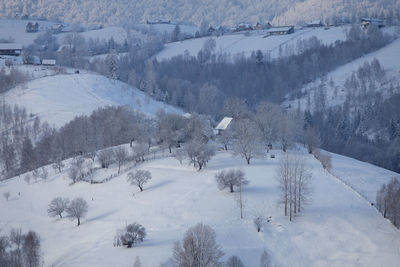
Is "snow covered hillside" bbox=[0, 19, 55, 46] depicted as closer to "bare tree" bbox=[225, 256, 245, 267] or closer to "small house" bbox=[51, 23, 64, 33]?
"small house" bbox=[51, 23, 64, 33]

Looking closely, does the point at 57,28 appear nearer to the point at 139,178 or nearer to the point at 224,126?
the point at 224,126

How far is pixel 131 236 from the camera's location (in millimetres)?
26453

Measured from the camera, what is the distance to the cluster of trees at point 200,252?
21.4 metres

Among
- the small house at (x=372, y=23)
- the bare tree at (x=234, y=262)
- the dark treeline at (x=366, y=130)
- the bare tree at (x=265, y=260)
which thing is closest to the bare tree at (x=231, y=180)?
the bare tree at (x=265, y=260)

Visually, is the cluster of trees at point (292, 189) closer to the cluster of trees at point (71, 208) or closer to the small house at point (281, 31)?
the cluster of trees at point (71, 208)

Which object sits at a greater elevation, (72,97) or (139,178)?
(72,97)

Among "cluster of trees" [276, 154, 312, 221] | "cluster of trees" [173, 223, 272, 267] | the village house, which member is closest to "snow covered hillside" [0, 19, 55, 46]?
the village house

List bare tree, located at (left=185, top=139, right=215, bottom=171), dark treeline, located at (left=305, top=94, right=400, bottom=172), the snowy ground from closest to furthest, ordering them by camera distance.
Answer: the snowy ground, bare tree, located at (left=185, top=139, right=215, bottom=171), dark treeline, located at (left=305, top=94, right=400, bottom=172)

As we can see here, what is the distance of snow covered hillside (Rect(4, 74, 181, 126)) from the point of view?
77.9 meters

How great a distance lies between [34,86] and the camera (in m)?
88.2

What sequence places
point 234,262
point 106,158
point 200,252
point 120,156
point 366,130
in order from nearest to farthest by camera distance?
point 200,252
point 234,262
point 120,156
point 106,158
point 366,130

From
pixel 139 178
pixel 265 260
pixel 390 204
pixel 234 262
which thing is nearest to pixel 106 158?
pixel 139 178

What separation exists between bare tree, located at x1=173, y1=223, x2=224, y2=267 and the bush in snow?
511 cm

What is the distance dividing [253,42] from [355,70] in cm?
4538
